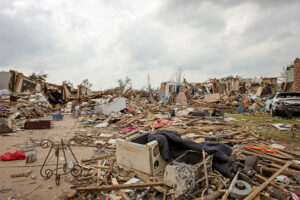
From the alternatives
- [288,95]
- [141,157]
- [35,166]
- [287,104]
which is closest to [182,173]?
[141,157]

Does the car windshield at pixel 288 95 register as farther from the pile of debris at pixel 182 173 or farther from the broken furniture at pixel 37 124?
the broken furniture at pixel 37 124

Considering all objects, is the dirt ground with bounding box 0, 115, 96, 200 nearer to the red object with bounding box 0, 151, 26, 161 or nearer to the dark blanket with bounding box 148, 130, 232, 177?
the red object with bounding box 0, 151, 26, 161

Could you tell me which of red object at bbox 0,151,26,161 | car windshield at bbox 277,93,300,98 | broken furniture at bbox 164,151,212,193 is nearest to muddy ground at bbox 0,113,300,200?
red object at bbox 0,151,26,161

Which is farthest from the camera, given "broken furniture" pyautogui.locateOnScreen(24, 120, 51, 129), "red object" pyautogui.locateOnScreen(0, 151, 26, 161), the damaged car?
the damaged car

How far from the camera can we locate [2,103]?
12.9 meters

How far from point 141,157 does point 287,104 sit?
36.3 ft

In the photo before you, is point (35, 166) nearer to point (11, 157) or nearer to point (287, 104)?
point (11, 157)

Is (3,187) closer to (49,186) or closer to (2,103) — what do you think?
(49,186)

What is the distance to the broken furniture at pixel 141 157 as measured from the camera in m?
3.51

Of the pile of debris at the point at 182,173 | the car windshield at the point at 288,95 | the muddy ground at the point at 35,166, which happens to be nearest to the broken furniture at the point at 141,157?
the pile of debris at the point at 182,173

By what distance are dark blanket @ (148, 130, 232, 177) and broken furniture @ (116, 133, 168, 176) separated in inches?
6.5

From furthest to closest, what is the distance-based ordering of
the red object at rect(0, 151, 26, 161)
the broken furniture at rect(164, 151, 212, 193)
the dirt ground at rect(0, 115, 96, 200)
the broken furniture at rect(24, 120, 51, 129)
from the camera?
the broken furniture at rect(24, 120, 51, 129) < the red object at rect(0, 151, 26, 161) < the dirt ground at rect(0, 115, 96, 200) < the broken furniture at rect(164, 151, 212, 193)

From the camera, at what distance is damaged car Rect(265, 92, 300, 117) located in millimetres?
10398

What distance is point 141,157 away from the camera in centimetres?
362
